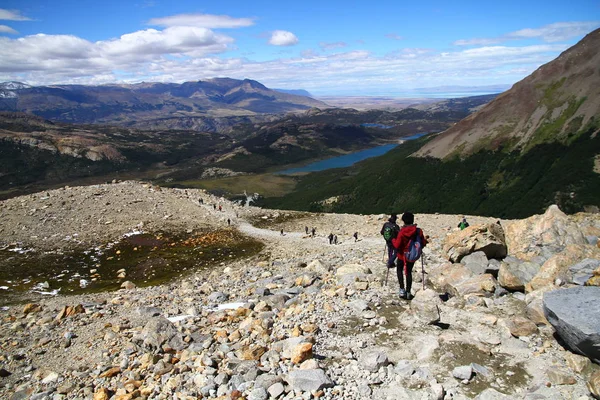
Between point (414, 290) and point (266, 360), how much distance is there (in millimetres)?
8563

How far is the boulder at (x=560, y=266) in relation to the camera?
15677mm

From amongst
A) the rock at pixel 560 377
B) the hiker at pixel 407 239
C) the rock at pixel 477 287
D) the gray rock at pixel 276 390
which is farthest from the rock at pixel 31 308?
the rock at pixel 560 377

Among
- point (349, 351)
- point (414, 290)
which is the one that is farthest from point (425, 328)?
point (414, 290)

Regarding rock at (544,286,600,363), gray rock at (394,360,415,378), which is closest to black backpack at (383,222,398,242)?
rock at (544,286,600,363)

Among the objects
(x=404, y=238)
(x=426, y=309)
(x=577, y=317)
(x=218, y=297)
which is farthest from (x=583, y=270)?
(x=218, y=297)

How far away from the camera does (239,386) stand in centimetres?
1036

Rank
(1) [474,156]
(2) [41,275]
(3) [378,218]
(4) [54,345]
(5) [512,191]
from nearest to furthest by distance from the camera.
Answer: (4) [54,345], (2) [41,275], (3) [378,218], (5) [512,191], (1) [474,156]

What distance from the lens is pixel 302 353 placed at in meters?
11.2

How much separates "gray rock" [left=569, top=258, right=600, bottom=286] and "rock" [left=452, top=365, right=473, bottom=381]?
811 centimetres

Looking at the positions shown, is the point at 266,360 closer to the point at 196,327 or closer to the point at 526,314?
the point at 196,327

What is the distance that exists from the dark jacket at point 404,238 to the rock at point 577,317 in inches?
187

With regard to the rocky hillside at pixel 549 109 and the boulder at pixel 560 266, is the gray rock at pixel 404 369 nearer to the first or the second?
the boulder at pixel 560 266

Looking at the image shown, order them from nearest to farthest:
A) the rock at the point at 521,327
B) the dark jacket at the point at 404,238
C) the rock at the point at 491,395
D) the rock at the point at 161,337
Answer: the rock at the point at 491,395 < the rock at the point at 521,327 < the rock at the point at 161,337 < the dark jacket at the point at 404,238

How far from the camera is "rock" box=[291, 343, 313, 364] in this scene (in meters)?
11.2
